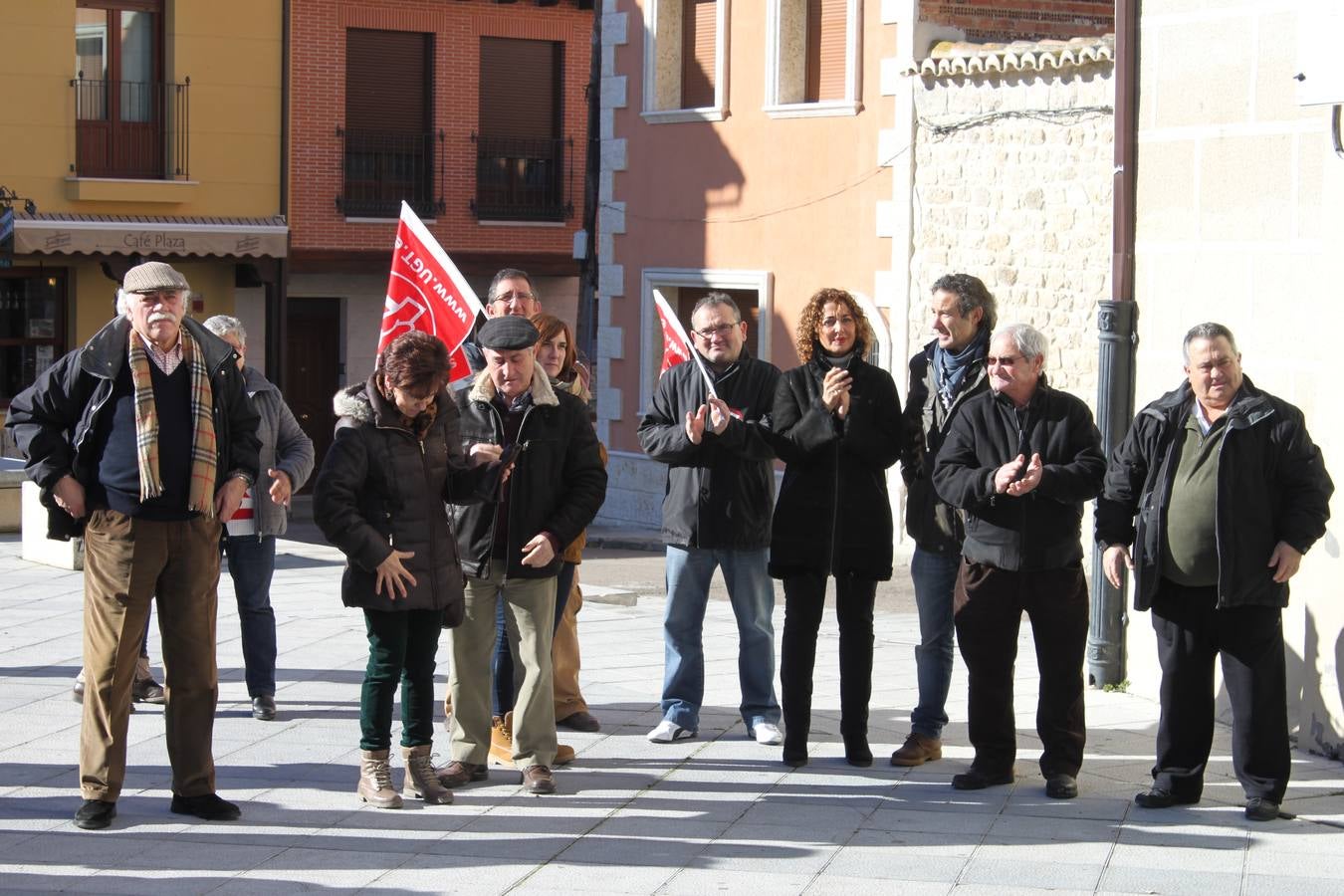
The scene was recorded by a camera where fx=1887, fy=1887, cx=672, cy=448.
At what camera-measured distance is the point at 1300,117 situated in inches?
315

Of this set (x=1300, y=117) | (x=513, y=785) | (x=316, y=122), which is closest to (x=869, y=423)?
(x=513, y=785)

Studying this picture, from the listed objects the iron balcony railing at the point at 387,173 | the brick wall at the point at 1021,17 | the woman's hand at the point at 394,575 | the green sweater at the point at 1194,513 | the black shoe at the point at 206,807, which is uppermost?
the brick wall at the point at 1021,17

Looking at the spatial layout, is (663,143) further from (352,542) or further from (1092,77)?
(352,542)

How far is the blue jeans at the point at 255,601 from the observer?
8172 mm

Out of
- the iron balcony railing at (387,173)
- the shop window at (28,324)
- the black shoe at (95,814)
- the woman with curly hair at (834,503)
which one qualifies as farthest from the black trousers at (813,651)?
the iron balcony railing at (387,173)

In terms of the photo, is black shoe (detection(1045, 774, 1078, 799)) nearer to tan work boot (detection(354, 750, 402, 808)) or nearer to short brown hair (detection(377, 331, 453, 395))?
tan work boot (detection(354, 750, 402, 808))

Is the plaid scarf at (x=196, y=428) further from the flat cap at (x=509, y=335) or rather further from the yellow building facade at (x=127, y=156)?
the yellow building facade at (x=127, y=156)

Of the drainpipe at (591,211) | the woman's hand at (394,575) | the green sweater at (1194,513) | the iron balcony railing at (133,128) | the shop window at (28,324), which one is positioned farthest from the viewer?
the drainpipe at (591,211)

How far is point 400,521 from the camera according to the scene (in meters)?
6.57

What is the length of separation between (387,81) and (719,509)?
66.2 ft

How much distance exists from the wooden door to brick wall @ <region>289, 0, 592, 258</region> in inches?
39.5

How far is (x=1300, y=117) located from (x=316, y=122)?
1996 cm

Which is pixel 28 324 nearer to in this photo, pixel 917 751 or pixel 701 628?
pixel 701 628

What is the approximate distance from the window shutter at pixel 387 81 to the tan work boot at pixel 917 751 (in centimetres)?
2056
